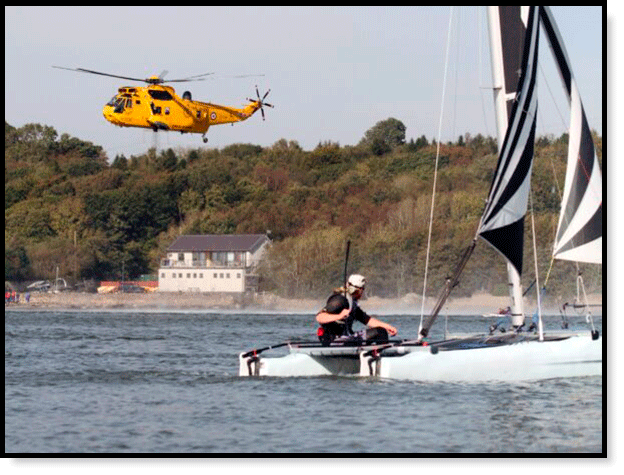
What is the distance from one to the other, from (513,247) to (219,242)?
100 meters

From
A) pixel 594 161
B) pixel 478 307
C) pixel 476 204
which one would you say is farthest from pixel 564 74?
pixel 476 204

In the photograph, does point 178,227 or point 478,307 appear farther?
point 178,227

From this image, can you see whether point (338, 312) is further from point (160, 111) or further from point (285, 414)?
point (160, 111)

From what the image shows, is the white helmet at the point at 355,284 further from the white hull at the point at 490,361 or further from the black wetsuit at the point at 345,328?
the white hull at the point at 490,361

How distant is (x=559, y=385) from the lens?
23.6 meters

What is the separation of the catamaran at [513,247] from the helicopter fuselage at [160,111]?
22.3 meters

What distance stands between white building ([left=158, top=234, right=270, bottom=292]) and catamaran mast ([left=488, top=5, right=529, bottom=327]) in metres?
93.4

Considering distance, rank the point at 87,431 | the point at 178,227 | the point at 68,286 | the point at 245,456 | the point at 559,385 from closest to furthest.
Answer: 1. the point at 245,456
2. the point at 87,431
3. the point at 559,385
4. the point at 68,286
5. the point at 178,227

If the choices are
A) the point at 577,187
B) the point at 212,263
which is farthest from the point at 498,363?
the point at 212,263

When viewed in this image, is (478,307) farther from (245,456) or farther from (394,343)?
(245,456)

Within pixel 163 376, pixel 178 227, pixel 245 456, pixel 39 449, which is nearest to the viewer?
pixel 245 456

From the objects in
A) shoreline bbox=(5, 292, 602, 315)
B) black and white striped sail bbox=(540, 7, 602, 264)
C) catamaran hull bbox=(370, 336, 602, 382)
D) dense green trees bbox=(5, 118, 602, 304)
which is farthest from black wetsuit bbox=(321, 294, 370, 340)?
shoreline bbox=(5, 292, 602, 315)

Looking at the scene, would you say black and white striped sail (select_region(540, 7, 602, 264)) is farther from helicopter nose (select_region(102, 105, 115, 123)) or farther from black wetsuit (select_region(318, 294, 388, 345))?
helicopter nose (select_region(102, 105, 115, 123))

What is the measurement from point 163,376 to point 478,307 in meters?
74.2
